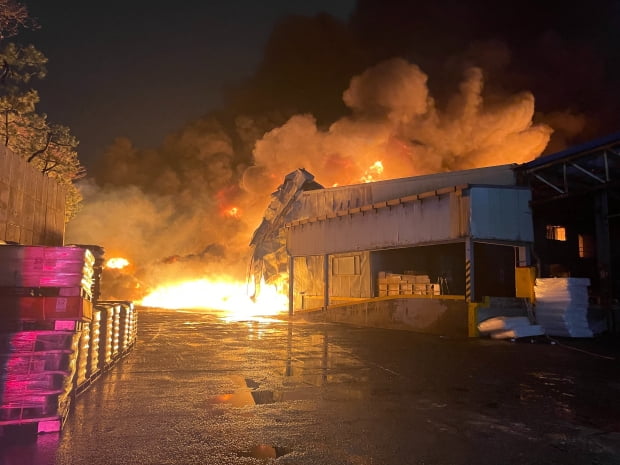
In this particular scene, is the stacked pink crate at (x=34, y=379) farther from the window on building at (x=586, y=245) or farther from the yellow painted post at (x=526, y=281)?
the window on building at (x=586, y=245)

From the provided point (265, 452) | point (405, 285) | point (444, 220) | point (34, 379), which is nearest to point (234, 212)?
point (405, 285)

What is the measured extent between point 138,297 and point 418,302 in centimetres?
2823

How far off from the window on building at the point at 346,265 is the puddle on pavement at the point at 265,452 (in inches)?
710

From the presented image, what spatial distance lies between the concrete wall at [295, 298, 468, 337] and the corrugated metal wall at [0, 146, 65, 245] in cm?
1251

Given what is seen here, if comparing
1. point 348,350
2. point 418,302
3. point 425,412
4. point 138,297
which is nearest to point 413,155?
point 138,297

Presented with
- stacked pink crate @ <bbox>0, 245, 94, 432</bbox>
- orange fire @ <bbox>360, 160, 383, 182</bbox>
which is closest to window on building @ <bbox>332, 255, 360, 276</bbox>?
stacked pink crate @ <bbox>0, 245, 94, 432</bbox>

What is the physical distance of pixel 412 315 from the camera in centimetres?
1809

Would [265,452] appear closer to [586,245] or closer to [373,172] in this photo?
[586,245]

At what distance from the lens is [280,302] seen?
3081cm

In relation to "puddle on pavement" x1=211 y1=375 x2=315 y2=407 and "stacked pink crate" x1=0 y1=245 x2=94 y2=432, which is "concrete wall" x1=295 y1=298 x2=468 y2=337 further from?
"stacked pink crate" x1=0 y1=245 x2=94 y2=432

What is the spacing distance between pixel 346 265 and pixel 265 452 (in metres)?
18.9

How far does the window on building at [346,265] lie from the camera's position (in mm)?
22559

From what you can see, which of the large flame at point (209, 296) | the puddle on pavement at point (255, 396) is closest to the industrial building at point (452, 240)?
the large flame at point (209, 296)

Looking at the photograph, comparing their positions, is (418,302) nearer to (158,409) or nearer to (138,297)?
(158,409)
